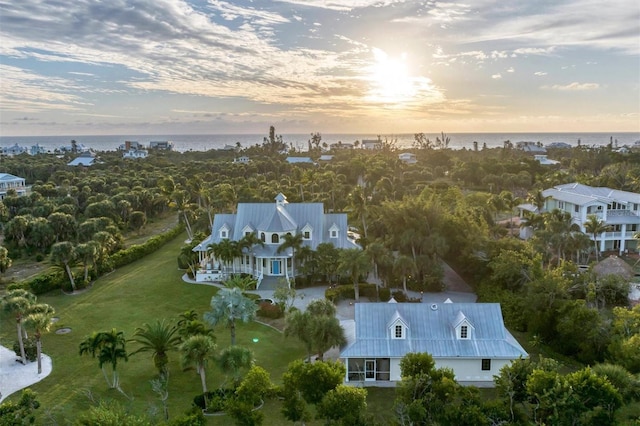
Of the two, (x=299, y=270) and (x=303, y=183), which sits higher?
(x=303, y=183)

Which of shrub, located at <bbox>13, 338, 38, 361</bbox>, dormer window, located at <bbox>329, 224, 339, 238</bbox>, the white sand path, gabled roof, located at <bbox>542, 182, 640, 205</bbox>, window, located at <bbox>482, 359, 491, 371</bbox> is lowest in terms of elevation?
the white sand path

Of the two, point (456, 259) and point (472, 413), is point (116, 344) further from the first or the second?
point (456, 259)

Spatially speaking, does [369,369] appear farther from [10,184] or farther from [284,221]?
[10,184]

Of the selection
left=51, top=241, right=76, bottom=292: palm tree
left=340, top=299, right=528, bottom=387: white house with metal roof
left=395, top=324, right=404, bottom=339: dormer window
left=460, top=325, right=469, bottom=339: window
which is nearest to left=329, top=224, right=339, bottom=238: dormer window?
left=340, top=299, right=528, bottom=387: white house with metal roof

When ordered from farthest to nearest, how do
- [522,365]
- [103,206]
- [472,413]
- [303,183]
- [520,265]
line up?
[303,183], [103,206], [520,265], [522,365], [472,413]

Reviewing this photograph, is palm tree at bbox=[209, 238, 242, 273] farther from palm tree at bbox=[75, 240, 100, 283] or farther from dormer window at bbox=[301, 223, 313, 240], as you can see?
palm tree at bbox=[75, 240, 100, 283]

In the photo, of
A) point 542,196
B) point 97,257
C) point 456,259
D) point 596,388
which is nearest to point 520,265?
point 456,259
